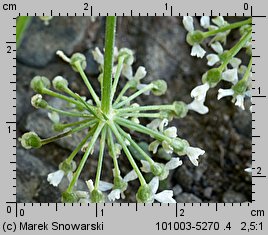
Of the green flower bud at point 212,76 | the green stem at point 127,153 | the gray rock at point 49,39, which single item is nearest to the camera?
the green stem at point 127,153

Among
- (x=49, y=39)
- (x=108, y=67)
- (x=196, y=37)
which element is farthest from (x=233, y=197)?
(x=49, y=39)

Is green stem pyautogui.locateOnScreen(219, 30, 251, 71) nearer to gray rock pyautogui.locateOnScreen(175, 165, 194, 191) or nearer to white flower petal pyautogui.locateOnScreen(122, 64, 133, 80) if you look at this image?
white flower petal pyautogui.locateOnScreen(122, 64, 133, 80)

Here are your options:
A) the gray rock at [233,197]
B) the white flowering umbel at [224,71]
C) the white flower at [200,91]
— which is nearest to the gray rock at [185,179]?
the gray rock at [233,197]

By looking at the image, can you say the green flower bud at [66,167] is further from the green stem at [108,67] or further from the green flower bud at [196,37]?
the green flower bud at [196,37]

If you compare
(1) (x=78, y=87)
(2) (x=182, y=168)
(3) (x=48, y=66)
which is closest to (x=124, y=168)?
(2) (x=182, y=168)

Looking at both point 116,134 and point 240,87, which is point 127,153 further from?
point 240,87
